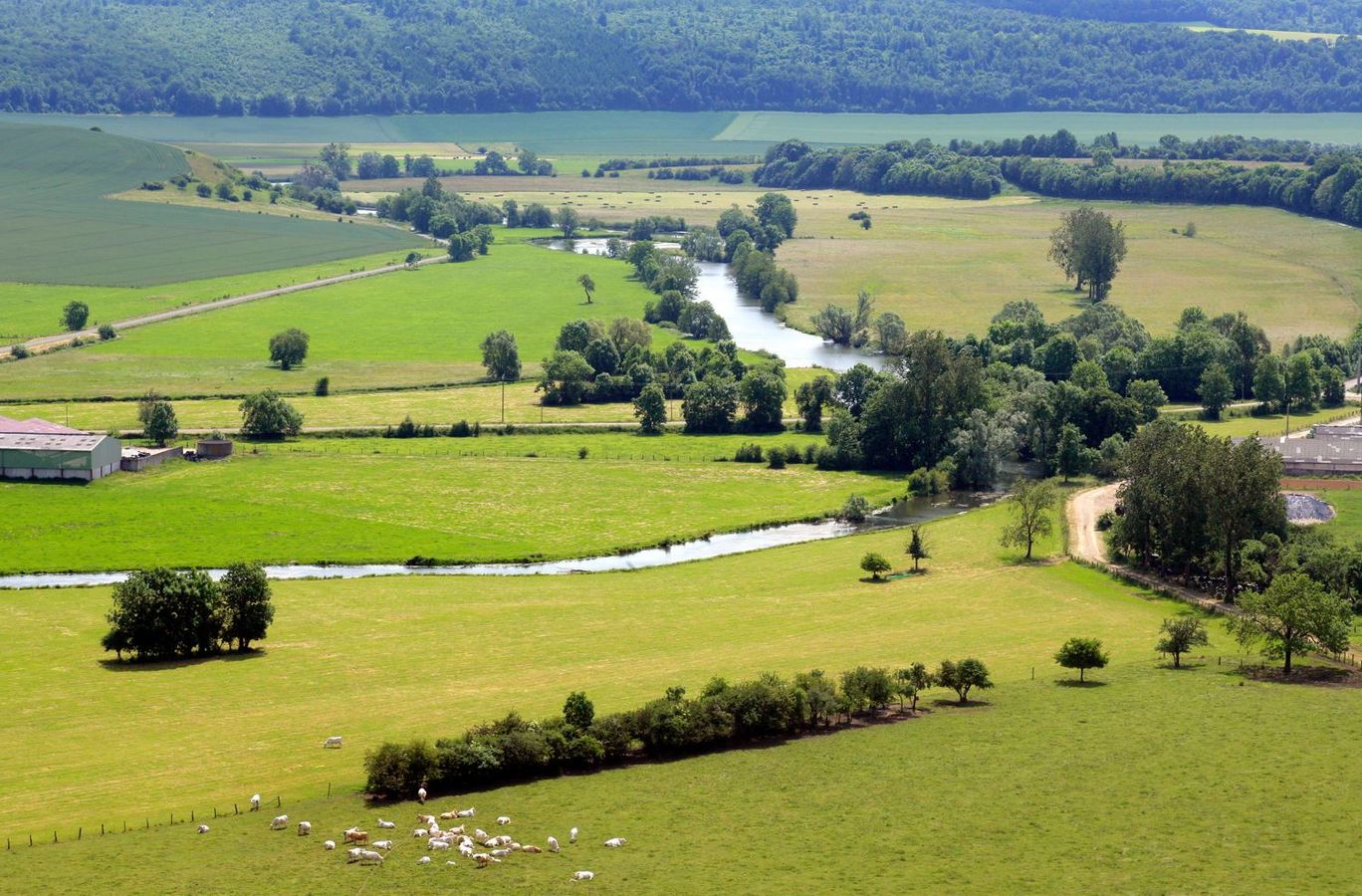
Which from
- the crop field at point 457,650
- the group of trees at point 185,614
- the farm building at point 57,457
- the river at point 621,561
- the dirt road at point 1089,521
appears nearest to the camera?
the crop field at point 457,650

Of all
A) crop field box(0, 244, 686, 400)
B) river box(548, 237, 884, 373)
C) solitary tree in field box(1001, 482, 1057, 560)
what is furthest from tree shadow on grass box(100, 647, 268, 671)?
river box(548, 237, 884, 373)

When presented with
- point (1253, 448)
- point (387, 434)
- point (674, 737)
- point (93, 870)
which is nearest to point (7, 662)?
point (93, 870)

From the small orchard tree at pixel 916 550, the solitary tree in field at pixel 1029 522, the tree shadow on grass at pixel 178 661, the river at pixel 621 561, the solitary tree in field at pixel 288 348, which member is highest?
the solitary tree in field at pixel 288 348

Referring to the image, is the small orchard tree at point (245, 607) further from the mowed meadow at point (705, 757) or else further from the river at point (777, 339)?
the river at point (777, 339)

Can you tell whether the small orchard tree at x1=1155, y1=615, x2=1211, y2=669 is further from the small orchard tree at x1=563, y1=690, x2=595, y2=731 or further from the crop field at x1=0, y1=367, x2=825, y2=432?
the crop field at x1=0, y1=367, x2=825, y2=432

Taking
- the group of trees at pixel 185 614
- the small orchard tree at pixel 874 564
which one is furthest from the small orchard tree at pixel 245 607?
the small orchard tree at pixel 874 564

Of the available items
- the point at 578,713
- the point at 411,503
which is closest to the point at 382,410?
the point at 411,503

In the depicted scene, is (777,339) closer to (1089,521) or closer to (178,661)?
(1089,521)
